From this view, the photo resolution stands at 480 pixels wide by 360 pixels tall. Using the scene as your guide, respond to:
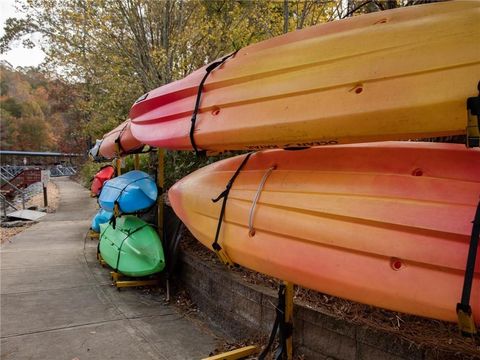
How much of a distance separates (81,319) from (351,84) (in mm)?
3418

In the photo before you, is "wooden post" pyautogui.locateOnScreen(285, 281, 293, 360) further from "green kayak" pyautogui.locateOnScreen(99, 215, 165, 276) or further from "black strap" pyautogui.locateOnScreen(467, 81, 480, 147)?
"green kayak" pyautogui.locateOnScreen(99, 215, 165, 276)

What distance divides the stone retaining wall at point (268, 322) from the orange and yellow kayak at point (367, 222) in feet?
2.30

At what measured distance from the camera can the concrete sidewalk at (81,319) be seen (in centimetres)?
Result: 330

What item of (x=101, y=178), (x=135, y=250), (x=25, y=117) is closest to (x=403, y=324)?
(x=135, y=250)

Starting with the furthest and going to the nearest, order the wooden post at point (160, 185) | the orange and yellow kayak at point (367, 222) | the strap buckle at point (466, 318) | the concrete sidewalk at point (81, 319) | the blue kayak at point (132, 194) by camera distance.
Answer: the wooden post at point (160, 185) → the blue kayak at point (132, 194) → the concrete sidewalk at point (81, 319) → the orange and yellow kayak at point (367, 222) → the strap buckle at point (466, 318)

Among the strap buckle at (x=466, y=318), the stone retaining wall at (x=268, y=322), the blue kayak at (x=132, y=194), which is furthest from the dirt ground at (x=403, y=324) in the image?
the blue kayak at (x=132, y=194)

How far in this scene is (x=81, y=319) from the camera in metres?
3.91

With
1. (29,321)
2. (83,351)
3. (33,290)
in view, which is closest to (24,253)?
(33,290)

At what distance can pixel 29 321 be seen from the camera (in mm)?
3859

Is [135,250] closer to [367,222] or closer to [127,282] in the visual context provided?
[127,282]

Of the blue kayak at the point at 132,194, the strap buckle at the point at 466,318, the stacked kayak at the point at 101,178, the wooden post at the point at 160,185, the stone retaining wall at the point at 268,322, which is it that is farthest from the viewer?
the stacked kayak at the point at 101,178

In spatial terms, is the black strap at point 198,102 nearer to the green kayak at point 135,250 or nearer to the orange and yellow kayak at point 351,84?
the orange and yellow kayak at point 351,84

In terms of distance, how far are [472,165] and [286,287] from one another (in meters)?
1.26

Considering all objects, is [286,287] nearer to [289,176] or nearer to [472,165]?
[289,176]
